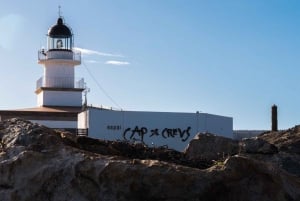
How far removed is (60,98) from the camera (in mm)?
52625

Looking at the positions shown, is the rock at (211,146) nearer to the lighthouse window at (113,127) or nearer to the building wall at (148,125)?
the building wall at (148,125)

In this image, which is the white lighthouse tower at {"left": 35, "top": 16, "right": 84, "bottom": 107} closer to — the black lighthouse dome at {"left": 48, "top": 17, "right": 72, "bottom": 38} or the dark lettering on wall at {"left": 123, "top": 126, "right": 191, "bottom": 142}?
the black lighthouse dome at {"left": 48, "top": 17, "right": 72, "bottom": 38}

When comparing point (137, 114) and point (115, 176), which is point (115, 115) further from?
point (115, 176)

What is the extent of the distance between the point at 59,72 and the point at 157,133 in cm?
1644

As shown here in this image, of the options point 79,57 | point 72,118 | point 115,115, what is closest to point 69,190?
point 115,115

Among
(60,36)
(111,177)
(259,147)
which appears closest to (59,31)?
(60,36)

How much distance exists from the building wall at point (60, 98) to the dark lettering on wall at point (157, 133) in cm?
1510

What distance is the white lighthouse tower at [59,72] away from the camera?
52562 mm

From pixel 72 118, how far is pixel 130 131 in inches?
406

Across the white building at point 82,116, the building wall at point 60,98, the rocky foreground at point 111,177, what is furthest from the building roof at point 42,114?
the rocky foreground at point 111,177

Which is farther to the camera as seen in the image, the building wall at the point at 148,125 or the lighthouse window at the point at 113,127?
the lighthouse window at the point at 113,127

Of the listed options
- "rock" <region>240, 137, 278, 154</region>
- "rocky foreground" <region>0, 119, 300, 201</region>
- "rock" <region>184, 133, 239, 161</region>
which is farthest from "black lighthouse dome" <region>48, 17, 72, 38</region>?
"rocky foreground" <region>0, 119, 300, 201</region>

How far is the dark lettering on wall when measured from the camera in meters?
38.5

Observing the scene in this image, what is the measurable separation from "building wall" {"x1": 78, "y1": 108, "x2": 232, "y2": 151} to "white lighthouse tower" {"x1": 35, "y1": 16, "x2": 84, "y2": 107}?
1276cm
